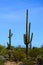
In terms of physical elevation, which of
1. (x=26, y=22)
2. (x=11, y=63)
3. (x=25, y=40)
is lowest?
(x=11, y=63)

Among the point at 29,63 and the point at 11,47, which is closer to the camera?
the point at 29,63

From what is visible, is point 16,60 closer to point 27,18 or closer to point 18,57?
point 18,57

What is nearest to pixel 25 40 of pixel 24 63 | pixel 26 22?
pixel 26 22

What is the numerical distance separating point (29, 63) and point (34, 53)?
608 cm

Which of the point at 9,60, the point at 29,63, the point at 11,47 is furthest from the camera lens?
the point at 11,47

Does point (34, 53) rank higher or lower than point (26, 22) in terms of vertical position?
lower

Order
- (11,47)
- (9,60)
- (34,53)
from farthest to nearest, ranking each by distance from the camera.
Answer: (11,47)
(34,53)
(9,60)

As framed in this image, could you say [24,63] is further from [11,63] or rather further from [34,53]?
[34,53]

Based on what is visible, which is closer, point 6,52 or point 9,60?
point 9,60

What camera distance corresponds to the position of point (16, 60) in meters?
31.7

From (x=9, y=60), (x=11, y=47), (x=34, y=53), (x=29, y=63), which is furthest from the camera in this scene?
(x=11, y=47)

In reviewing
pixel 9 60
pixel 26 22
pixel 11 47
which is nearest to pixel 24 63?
pixel 9 60

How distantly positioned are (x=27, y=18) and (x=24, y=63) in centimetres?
617

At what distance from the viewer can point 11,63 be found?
2897 cm
